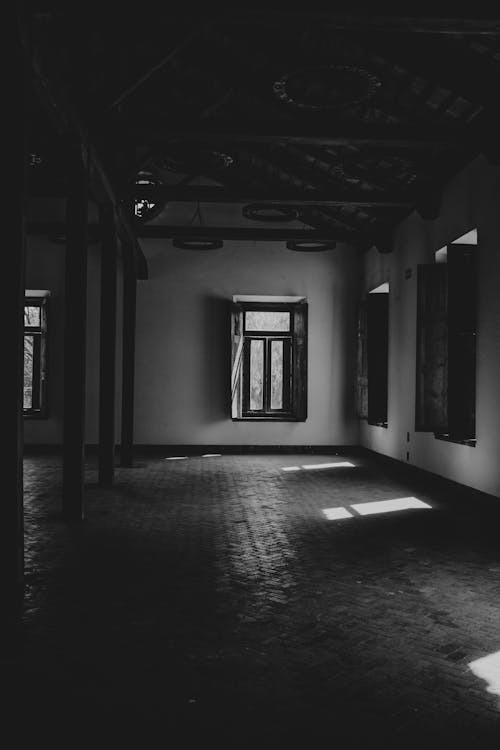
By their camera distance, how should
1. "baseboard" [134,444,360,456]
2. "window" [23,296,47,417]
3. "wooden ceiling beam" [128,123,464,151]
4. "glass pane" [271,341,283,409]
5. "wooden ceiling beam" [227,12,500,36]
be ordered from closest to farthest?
"wooden ceiling beam" [227,12,500,36]
"wooden ceiling beam" [128,123,464,151]
"window" [23,296,47,417]
"baseboard" [134,444,360,456]
"glass pane" [271,341,283,409]

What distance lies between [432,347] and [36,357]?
7.35 meters

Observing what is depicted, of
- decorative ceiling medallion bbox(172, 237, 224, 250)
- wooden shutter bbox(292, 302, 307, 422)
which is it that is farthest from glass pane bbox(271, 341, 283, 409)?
decorative ceiling medallion bbox(172, 237, 224, 250)

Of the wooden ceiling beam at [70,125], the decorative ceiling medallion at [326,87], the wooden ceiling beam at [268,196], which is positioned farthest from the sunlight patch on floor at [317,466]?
the decorative ceiling medallion at [326,87]

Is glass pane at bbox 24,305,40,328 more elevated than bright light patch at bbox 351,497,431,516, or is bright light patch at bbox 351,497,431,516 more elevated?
glass pane at bbox 24,305,40,328

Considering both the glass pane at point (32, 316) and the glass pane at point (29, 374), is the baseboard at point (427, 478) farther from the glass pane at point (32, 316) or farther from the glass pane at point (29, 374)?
the glass pane at point (32, 316)

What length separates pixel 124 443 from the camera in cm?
1035

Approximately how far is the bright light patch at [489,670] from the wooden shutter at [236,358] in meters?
9.56

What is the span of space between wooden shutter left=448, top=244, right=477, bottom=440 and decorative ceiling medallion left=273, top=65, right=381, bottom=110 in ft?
7.46

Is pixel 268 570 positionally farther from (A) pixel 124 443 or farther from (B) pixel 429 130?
(A) pixel 124 443

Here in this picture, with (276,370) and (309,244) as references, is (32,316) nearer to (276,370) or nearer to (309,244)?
(276,370)

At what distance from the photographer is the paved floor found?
2.49 m

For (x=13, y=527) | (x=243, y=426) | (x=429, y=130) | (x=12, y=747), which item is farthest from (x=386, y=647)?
(x=243, y=426)

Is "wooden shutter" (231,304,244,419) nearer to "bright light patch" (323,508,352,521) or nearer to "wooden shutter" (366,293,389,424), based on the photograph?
"wooden shutter" (366,293,389,424)

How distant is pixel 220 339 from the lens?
12.9 m
